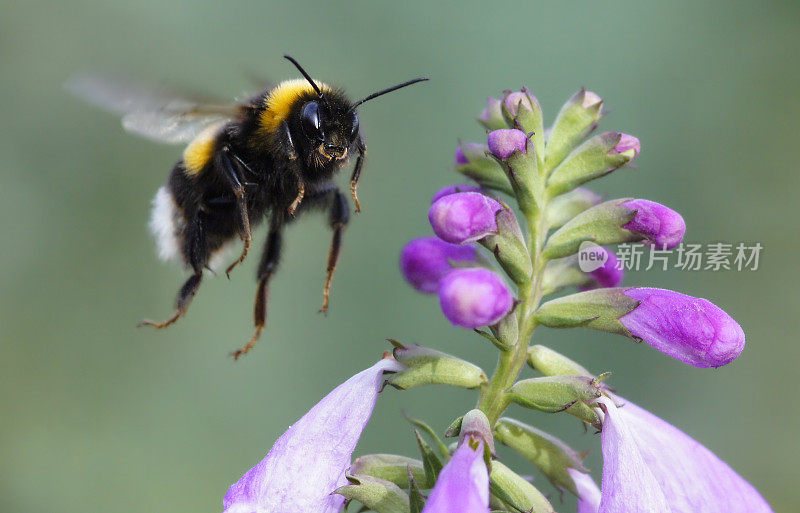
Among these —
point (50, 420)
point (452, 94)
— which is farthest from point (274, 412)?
point (452, 94)

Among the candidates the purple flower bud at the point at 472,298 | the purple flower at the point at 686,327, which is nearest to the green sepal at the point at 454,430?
the purple flower bud at the point at 472,298

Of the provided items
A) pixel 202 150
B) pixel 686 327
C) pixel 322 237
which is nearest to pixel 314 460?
pixel 686 327

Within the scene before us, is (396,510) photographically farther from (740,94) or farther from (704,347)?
(740,94)

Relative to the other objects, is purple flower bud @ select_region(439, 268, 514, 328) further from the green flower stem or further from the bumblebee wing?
the bumblebee wing

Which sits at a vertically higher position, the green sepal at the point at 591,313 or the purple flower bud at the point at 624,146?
the purple flower bud at the point at 624,146

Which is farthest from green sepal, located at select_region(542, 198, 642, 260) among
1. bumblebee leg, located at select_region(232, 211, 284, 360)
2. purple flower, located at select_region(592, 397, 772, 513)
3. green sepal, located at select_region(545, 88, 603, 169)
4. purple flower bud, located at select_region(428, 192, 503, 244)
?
bumblebee leg, located at select_region(232, 211, 284, 360)

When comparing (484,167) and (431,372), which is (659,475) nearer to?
(431,372)

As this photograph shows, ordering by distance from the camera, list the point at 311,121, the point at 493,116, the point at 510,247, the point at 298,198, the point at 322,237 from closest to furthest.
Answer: the point at 510,247, the point at 493,116, the point at 298,198, the point at 311,121, the point at 322,237

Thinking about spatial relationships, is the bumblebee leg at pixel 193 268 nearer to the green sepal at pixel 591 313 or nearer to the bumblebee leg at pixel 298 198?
the bumblebee leg at pixel 298 198
